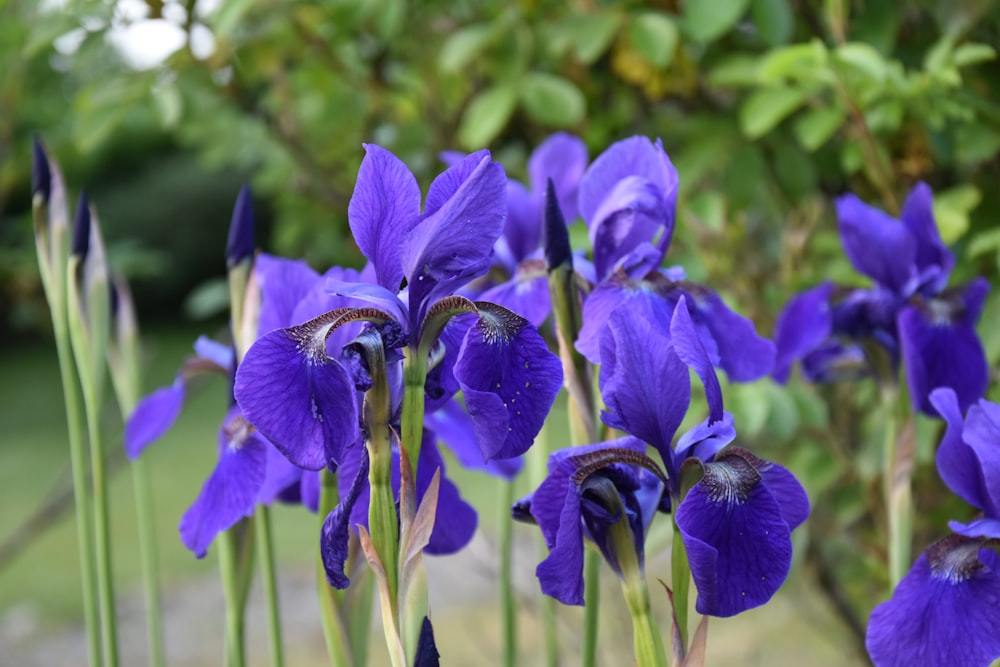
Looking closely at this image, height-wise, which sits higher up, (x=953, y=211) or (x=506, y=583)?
(x=953, y=211)

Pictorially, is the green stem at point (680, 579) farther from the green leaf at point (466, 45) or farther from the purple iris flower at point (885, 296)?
the green leaf at point (466, 45)

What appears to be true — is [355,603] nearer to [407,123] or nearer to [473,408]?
[473,408]

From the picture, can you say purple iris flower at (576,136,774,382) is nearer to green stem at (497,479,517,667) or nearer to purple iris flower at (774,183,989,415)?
purple iris flower at (774,183,989,415)

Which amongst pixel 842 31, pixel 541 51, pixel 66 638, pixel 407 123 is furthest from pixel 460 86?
pixel 66 638

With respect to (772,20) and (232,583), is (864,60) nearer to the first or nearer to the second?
(772,20)

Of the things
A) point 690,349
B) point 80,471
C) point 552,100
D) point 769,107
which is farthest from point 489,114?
point 690,349

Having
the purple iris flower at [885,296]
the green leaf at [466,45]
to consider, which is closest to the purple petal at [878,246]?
the purple iris flower at [885,296]
